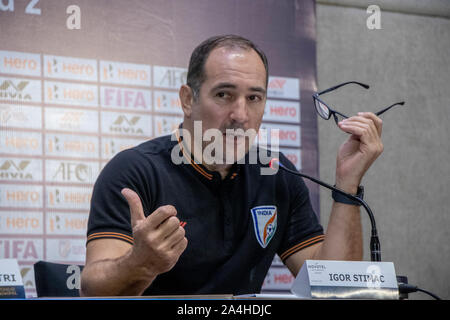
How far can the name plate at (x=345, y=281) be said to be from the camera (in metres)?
0.94

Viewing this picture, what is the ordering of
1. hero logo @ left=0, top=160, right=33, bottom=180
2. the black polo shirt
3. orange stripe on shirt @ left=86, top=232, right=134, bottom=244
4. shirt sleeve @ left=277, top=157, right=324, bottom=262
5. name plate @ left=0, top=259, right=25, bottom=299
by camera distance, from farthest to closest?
hero logo @ left=0, top=160, right=33, bottom=180 < shirt sleeve @ left=277, top=157, right=324, bottom=262 < the black polo shirt < orange stripe on shirt @ left=86, top=232, right=134, bottom=244 < name plate @ left=0, top=259, right=25, bottom=299

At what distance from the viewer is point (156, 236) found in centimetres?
97

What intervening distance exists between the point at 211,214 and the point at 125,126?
77 centimetres

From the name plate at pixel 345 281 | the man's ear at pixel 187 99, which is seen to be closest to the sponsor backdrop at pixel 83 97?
the man's ear at pixel 187 99

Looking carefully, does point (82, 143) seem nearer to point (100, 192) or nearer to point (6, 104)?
point (6, 104)

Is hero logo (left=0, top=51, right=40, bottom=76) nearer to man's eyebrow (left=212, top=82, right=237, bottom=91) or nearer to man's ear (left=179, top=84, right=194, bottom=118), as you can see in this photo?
man's ear (left=179, top=84, right=194, bottom=118)

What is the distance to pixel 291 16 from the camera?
247 cm

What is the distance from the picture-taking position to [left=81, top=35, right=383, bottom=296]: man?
1414 mm

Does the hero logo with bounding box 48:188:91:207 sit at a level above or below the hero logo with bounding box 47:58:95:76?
below

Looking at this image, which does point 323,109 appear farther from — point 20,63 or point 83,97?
point 20,63

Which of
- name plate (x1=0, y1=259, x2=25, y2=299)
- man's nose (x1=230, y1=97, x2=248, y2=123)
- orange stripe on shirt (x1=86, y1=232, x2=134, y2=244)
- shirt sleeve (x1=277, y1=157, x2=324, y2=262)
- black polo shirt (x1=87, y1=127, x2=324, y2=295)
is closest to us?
name plate (x1=0, y1=259, x2=25, y2=299)

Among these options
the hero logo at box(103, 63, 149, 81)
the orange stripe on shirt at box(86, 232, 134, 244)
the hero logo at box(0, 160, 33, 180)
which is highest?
the hero logo at box(103, 63, 149, 81)

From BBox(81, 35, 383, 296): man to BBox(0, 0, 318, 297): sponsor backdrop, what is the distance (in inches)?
21.2

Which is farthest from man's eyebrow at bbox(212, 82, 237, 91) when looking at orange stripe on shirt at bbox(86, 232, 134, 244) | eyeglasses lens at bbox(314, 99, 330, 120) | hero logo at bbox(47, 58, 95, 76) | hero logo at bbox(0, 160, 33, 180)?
hero logo at bbox(0, 160, 33, 180)
